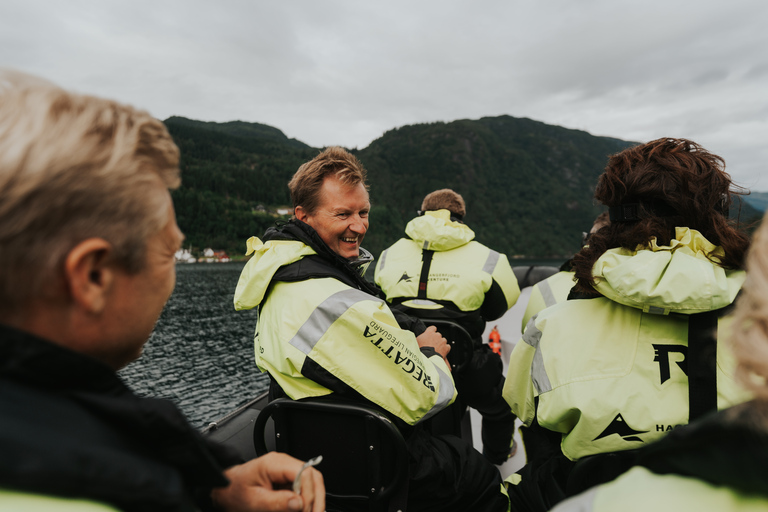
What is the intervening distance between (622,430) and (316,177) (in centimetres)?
185

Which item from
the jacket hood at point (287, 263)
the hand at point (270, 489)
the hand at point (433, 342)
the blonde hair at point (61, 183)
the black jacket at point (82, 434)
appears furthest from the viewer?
the hand at point (433, 342)

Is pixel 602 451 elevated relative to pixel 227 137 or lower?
lower

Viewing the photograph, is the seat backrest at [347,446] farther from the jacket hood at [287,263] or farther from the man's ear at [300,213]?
the man's ear at [300,213]

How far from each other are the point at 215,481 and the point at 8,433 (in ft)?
1.37

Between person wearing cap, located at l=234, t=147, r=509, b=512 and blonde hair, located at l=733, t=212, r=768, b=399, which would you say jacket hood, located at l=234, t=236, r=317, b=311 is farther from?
blonde hair, located at l=733, t=212, r=768, b=399

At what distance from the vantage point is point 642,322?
1.42m

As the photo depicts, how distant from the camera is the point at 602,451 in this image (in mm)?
1414

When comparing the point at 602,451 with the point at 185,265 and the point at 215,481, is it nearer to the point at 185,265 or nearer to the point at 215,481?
the point at 215,481

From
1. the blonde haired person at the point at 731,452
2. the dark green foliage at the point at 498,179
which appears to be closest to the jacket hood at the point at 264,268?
the blonde haired person at the point at 731,452

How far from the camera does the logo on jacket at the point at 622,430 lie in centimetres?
134

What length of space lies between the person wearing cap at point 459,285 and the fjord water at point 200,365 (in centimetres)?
1062

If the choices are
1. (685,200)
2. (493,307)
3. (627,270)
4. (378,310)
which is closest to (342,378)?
(378,310)

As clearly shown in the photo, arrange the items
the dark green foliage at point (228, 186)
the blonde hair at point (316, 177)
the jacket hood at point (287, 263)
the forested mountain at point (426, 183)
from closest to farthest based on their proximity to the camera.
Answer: the jacket hood at point (287, 263) < the blonde hair at point (316, 177) < the dark green foliage at point (228, 186) < the forested mountain at point (426, 183)

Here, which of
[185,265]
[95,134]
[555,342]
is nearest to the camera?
[95,134]
